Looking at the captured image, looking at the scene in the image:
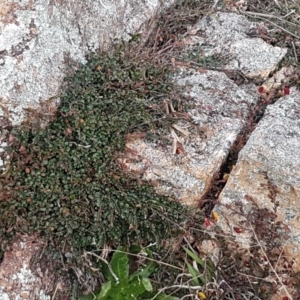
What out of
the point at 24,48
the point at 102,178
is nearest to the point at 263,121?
the point at 102,178

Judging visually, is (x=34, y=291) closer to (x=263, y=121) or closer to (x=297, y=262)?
(x=297, y=262)

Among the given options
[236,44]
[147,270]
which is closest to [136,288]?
[147,270]

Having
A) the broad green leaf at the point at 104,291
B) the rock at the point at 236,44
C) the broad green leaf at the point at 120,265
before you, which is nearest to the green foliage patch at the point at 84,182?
the broad green leaf at the point at 120,265

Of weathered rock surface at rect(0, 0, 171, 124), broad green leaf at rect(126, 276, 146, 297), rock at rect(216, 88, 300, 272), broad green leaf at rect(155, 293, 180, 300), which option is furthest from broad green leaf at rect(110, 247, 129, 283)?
weathered rock surface at rect(0, 0, 171, 124)

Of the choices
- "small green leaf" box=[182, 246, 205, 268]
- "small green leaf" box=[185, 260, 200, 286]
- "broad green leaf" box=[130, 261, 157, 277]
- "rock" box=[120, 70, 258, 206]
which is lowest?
"broad green leaf" box=[130, 261, 157, 277]

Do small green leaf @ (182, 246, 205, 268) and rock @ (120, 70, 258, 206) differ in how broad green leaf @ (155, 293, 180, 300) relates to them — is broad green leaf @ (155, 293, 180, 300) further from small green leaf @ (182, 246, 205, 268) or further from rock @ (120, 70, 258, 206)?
rock @ (120, 70, 258, 206)

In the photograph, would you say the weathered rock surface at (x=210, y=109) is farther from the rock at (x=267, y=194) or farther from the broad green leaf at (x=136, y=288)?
the broad green leaf at (x=136, y=288)

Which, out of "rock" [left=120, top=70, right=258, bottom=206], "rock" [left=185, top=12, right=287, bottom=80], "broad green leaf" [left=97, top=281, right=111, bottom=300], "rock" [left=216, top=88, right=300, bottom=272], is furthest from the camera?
"rock" [left=185, top=12, right=287, bottom=80]
